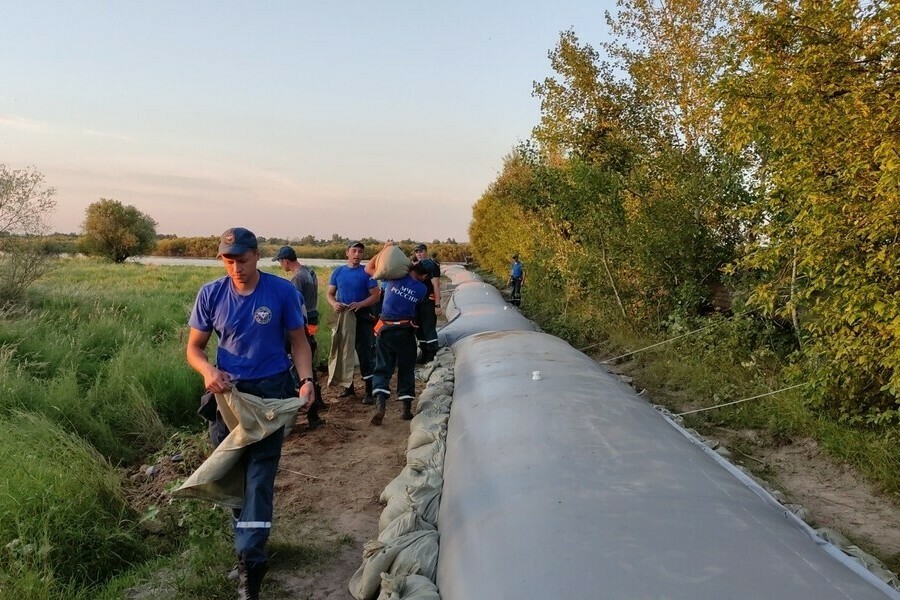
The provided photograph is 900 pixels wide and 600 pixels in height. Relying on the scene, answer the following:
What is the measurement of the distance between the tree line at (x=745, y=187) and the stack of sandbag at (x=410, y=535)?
2.90 metres

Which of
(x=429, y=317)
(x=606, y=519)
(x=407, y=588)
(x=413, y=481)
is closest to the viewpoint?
(x=606, y=519)

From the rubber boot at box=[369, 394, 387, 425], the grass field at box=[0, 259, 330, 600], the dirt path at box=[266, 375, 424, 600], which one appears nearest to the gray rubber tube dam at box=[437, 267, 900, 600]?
the dirt path at box=[266, 375, 424, 600]

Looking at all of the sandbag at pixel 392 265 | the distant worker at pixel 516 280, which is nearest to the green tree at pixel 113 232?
the distant worker at pixel 516 280

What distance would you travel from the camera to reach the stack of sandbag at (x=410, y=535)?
7.73 feet

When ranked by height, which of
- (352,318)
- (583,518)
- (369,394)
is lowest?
(369,394)

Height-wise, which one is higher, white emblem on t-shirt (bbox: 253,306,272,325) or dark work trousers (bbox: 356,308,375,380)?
white emblem on t-shirt (bbox: 253,306,272,325)

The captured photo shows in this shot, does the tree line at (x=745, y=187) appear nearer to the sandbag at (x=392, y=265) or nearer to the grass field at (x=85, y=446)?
the sandbag at (x=392, y=265)

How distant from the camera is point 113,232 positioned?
41.1 metres

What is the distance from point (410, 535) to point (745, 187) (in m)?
6.48

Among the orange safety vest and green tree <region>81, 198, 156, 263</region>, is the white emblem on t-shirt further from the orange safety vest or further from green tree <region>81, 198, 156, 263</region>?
green tree <region>81, 198, 156, 263</region>

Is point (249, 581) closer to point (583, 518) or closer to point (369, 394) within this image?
point (583, 518)

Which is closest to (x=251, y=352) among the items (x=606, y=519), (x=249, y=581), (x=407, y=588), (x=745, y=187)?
(x=249, y=581)

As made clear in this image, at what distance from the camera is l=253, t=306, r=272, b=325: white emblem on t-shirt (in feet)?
9.16

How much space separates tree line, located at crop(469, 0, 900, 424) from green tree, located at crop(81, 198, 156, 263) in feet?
122
